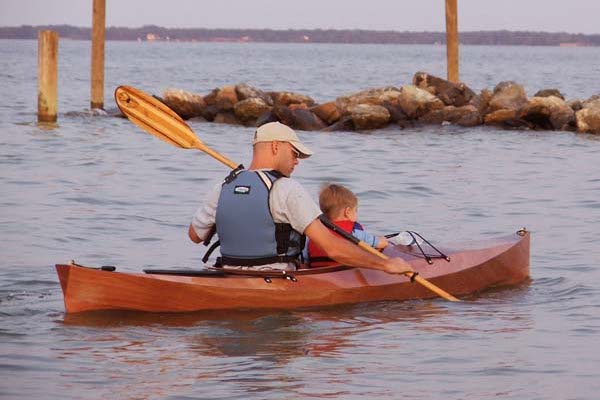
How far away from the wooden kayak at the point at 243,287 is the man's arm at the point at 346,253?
1.40 ft

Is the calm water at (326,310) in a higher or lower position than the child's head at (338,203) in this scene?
lower

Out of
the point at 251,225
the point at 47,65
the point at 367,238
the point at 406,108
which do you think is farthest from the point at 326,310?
the point at 406,108

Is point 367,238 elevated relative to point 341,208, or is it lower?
lower

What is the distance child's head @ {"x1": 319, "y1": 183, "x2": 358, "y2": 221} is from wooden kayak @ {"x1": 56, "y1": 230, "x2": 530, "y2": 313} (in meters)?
0.38

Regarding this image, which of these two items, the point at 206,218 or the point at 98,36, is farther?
the point at 98,36

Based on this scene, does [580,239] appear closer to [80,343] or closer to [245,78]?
[80,343]

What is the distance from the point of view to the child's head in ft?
29.2

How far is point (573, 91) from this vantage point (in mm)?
47219

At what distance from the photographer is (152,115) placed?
1037cm

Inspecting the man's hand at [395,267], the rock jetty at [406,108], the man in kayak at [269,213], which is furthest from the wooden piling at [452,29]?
the man in kayak at [269,213]

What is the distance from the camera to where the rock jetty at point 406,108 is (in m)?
24.5

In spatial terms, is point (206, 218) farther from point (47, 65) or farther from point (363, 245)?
point (47, 65)

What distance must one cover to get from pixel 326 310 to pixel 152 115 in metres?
2.33

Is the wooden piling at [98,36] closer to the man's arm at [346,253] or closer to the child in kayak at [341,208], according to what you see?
the child in kayak at [341,208]
